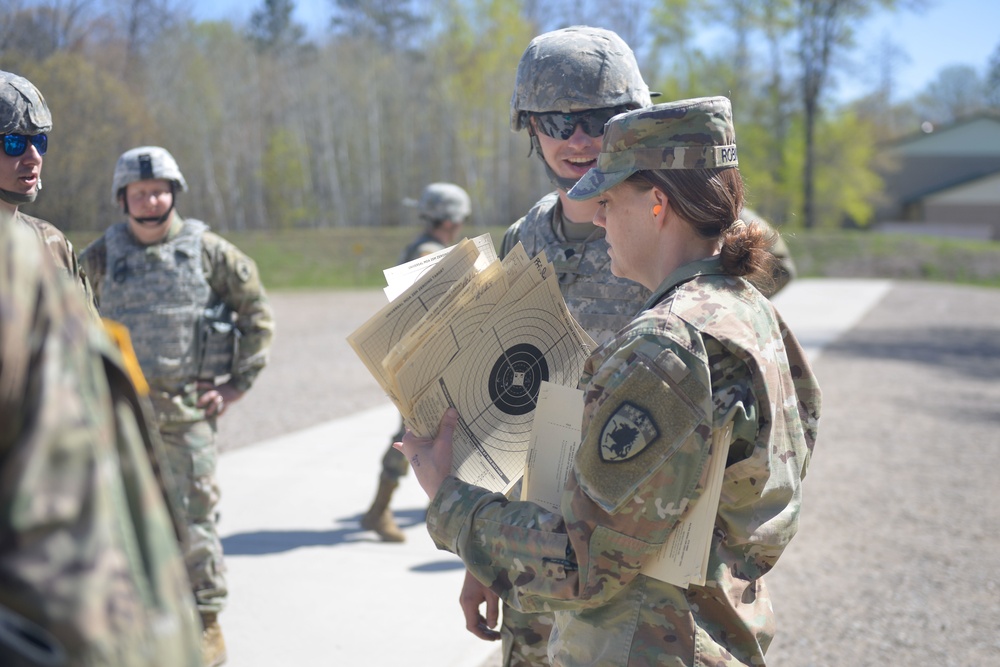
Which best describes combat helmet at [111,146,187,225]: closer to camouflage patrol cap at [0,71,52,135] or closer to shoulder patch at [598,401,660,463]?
camouflage patrol cap at [0,71,52,135]

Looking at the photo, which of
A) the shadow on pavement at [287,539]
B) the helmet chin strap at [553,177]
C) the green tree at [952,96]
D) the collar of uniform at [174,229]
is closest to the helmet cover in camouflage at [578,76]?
the helmet chin strap at [553,177]

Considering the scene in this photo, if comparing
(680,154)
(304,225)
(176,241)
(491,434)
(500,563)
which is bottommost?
(304,225)

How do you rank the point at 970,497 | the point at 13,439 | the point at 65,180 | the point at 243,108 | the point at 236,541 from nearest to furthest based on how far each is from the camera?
the point at 13,439 → the point at 236,541 → the point at 970,497 → the point at 65,180 → the point at 243,108

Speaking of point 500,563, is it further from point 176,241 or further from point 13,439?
point 176,241

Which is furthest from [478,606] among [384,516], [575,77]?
[384,516]

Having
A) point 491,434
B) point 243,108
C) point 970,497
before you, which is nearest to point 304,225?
point 243,108

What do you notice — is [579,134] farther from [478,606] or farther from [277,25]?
[277,25]

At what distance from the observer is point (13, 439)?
853mm

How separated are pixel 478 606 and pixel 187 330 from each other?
2403mm

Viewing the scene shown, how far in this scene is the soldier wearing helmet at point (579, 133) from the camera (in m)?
2.72

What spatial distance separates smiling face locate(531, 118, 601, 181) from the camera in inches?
108

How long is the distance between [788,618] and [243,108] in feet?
129

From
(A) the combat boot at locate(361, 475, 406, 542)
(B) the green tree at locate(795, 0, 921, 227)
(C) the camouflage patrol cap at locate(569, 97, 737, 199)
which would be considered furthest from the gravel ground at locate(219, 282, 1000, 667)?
(B) the green tree at locate(795, 0, 921, 227)

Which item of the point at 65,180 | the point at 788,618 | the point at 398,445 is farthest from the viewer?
the point at 65,180
